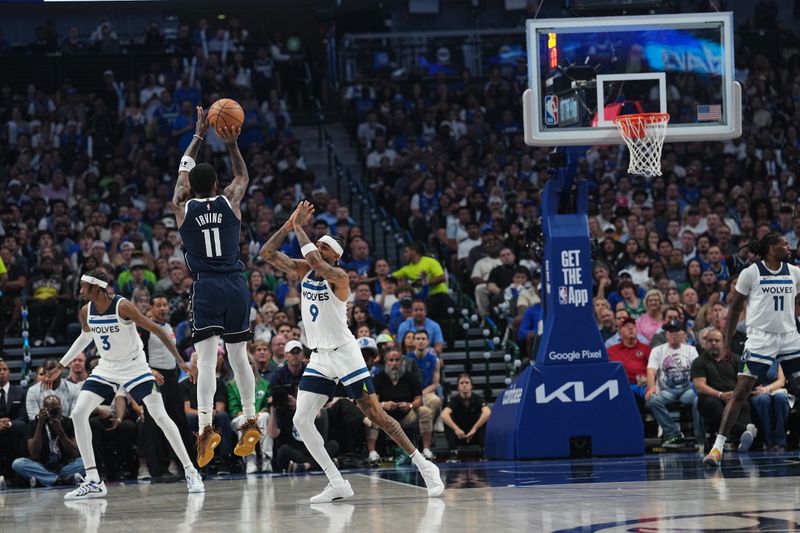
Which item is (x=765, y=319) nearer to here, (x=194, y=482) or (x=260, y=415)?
(x=194, y=482)

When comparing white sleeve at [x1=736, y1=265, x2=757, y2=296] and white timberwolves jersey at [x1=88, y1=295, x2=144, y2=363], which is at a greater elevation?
white sleeve at [x1=736, y1=265, x2=757, y2=296]

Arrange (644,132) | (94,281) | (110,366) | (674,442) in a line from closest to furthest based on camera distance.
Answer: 1. (94,281)
2. (110,366)
3. (644,132)
4. (674,442)

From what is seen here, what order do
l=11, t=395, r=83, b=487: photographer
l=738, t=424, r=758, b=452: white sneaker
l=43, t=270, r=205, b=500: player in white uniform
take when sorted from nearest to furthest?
l=43, t=270, r=205, b=500: player in white uniform
l=738, t=424, r=758, b=452: white sneaker
l=11, t=395, r=83, b=487: photographer

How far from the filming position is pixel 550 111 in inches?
537

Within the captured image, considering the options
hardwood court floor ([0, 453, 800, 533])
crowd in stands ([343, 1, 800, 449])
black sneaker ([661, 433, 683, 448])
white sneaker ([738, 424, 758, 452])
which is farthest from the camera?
crowd in stands ([343, 1, 800, 449])

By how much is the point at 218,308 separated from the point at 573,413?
5.71 m

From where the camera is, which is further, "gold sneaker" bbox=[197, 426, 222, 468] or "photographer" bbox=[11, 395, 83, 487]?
"photographer" bbox=[11, 395, 83, 487]

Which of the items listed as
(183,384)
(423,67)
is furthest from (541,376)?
(423,67)

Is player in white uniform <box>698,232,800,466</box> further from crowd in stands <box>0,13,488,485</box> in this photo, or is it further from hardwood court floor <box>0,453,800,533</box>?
crowd in stands <box>0,13,488,485</box>

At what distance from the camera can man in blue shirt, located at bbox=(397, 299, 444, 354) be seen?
16931 mm

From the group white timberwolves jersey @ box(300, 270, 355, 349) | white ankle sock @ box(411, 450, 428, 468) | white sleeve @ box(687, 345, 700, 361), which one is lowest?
white ankle sock @ box(411, 450, 428, 468)

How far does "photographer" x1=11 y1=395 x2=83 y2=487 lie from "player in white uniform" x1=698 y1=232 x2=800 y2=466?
24.0 feet

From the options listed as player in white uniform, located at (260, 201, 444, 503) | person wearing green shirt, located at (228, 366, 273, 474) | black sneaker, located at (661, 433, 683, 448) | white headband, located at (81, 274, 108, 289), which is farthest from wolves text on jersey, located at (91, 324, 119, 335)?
black sneaker, located at (661, 433, 683, 448)

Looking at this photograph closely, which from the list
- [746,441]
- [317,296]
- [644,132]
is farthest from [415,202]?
[317,296]
